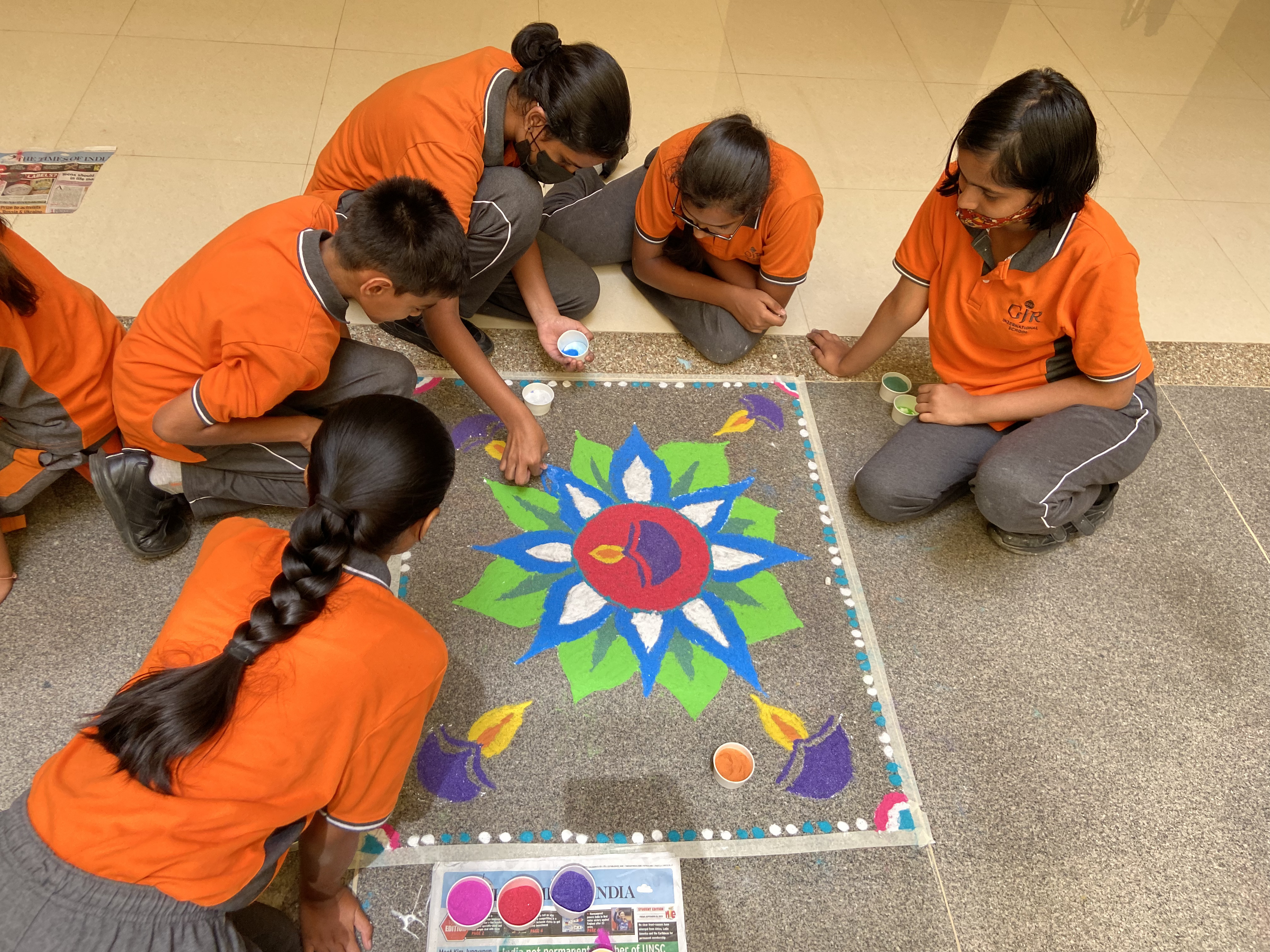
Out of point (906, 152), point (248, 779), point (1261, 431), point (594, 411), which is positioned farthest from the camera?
point (906, 152)

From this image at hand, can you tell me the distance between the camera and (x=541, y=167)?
1.66 meters

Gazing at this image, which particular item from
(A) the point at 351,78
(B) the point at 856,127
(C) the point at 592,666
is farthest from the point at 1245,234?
(A) the point at 351,78

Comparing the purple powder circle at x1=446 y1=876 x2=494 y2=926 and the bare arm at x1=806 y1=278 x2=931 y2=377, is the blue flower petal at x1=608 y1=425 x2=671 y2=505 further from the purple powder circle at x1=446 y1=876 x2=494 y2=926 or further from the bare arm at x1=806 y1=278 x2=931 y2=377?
the purple powder circle at x1=446 y1=876 x2=494 y2=926

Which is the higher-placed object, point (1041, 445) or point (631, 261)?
point (1041, 445)

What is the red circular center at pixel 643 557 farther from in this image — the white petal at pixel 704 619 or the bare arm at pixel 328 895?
the bare arm at pixel 328 895

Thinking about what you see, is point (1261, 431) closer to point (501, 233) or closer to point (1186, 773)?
point (1186, 773)

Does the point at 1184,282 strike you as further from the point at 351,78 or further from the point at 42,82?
the point at 42,82

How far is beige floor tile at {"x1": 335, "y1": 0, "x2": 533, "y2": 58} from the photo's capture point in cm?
275

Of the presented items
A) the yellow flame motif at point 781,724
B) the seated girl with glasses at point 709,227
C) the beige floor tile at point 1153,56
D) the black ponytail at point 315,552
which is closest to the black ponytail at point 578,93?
the seated girl with glasses at point 709,227

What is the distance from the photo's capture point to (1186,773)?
57.6 inches

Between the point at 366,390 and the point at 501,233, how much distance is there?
1.45 feet

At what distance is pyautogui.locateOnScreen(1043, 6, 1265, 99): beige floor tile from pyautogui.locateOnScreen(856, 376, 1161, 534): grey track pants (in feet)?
7.39

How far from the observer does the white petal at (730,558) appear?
1629 millimetres

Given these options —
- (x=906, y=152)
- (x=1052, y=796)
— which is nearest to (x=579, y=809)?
(x=1052, y=796)
